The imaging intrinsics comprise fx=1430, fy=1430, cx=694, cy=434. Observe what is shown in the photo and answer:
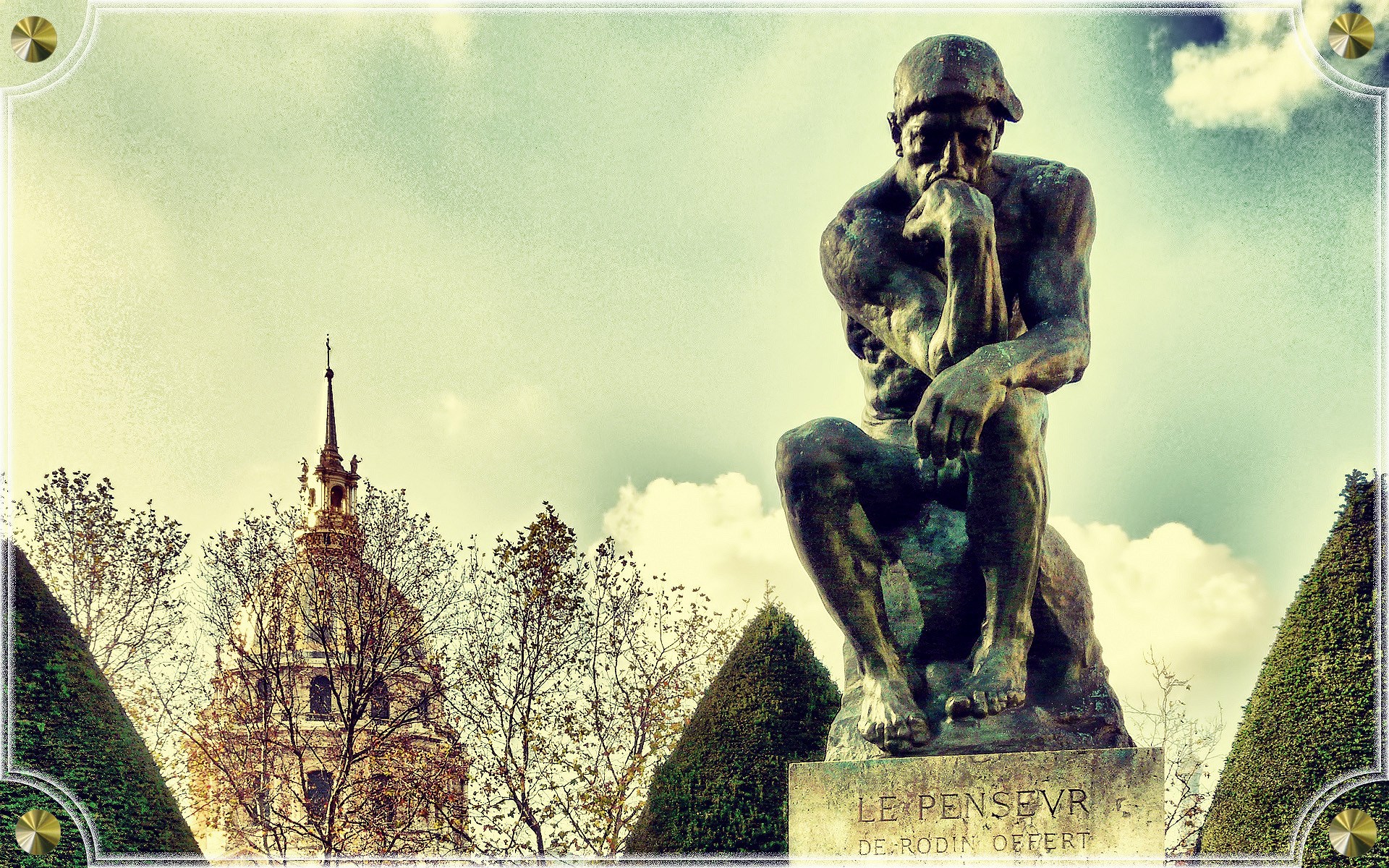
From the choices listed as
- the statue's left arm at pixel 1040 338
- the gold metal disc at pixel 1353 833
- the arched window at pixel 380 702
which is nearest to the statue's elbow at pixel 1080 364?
the statue's left arm at pixel 1040 338

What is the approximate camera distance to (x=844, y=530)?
471 centimetres

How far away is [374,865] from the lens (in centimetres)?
1636

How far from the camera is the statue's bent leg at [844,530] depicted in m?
4.66

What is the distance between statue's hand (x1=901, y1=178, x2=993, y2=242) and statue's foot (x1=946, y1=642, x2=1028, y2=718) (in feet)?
4.42

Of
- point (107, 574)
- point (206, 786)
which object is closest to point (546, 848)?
point (206, 786)

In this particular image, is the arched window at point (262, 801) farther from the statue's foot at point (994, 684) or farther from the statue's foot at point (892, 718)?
the statue's foot at point (994, 684)

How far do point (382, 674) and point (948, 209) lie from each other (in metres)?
15.0

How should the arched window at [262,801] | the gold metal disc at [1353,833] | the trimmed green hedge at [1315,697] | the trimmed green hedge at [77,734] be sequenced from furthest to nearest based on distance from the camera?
the arched window at [262,801] < the trimmed green hedge at [77,734] < the trimmed green hedge at [1315,697] < the gold metal disc at [1353,833]

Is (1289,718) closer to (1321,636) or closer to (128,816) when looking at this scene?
(1321,636)

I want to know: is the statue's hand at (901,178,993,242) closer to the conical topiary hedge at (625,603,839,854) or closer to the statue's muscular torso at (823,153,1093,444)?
the statue's muscular torso at (823,153,1093,444)

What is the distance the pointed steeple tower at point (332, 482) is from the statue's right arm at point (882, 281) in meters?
14.3

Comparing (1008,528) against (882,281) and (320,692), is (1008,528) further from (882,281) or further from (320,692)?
(320,692)

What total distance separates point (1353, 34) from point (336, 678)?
16687 mm

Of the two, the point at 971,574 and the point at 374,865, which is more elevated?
the point at 971,574
